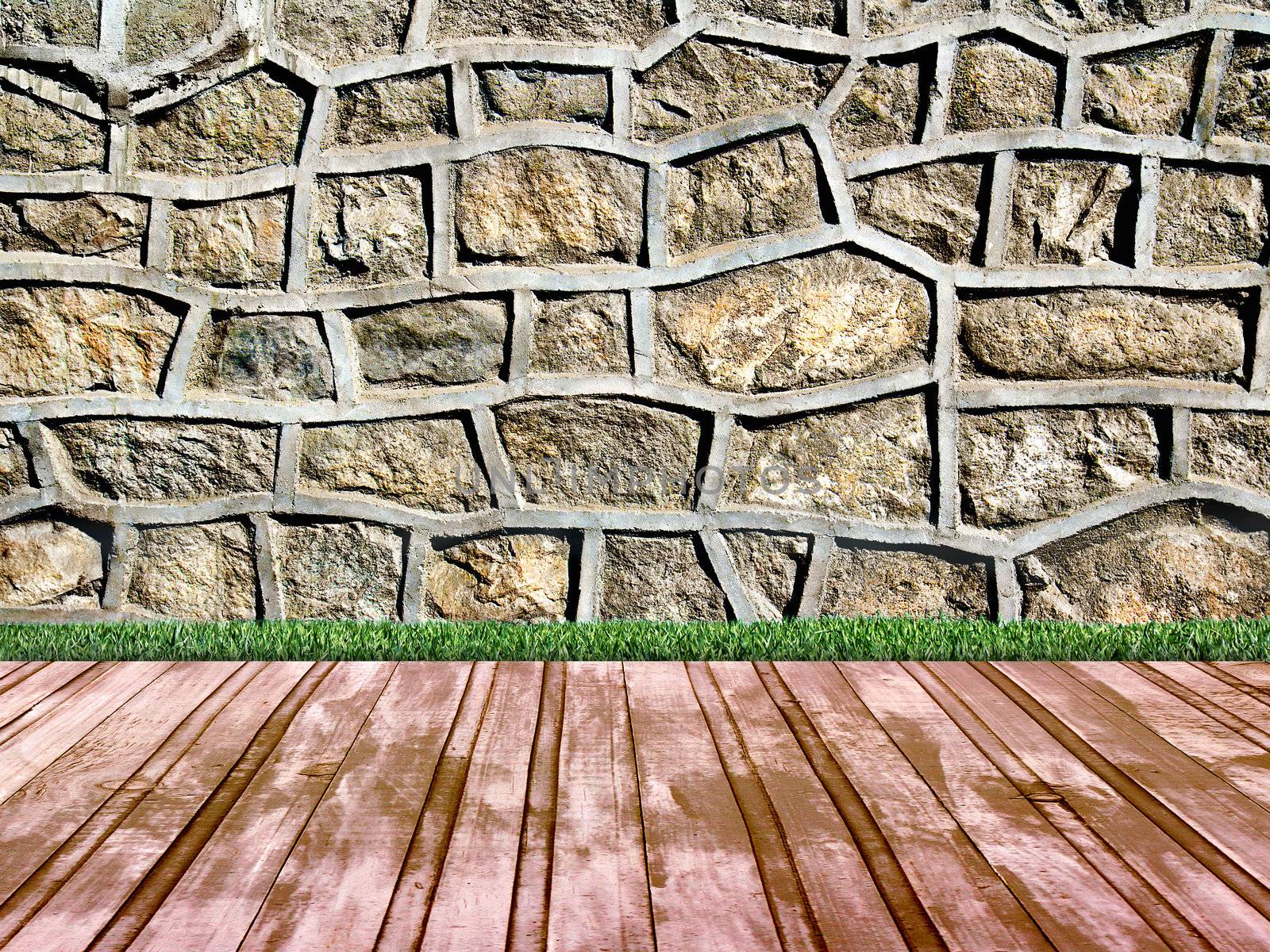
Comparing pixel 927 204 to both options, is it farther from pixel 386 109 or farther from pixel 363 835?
pixel 363 835

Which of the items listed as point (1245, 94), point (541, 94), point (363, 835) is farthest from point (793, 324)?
point (363, 835)

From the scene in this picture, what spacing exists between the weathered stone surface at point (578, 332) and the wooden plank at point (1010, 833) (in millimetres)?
1145

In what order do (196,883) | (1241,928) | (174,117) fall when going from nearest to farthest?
(1241,928)
(196,883)
(174,117)

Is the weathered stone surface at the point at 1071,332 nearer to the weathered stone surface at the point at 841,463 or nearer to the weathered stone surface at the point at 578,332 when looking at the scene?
the weathered stone surface at the point at 841,463

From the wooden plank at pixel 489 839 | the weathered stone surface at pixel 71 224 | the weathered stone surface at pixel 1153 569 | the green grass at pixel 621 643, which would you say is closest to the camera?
the wooden plank at pixel 489 839

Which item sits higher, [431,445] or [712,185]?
Result: [712,185]

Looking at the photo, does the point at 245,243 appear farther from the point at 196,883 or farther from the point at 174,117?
the point at 196,883

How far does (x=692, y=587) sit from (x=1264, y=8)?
2.23 meters

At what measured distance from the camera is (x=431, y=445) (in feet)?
10.4

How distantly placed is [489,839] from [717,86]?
214cm

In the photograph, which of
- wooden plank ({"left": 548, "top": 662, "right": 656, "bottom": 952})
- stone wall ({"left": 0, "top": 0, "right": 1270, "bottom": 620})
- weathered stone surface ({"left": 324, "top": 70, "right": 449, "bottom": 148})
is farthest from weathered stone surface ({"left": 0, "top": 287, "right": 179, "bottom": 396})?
wooden plank ({"left": 548, "top": 662, "right": 656, "bottom": 952})

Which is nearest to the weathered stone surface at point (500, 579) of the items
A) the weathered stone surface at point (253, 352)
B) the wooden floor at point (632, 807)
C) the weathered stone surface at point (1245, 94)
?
the wooden floor at point (632, 807)

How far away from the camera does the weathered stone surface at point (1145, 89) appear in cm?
315

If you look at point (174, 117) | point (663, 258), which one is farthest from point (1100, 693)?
point (174, 117)
